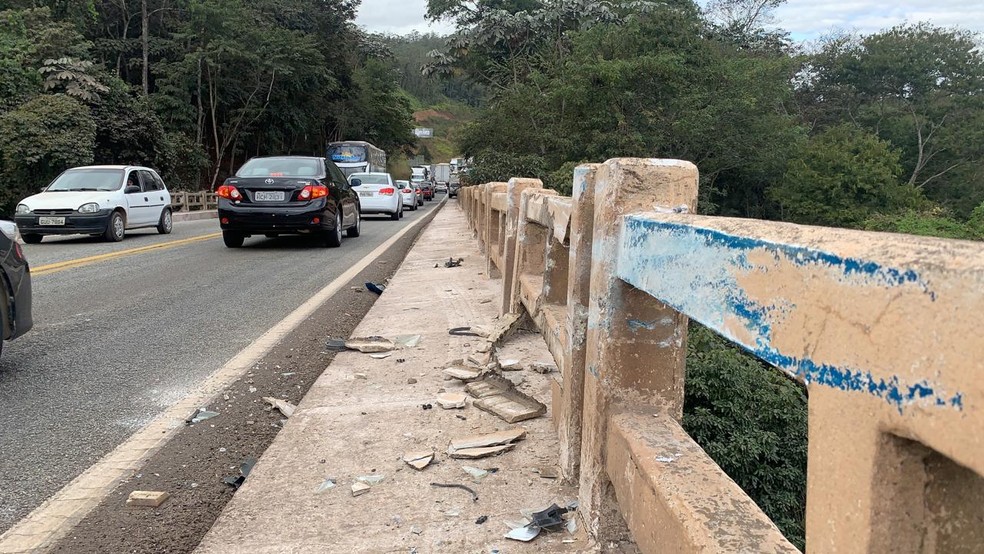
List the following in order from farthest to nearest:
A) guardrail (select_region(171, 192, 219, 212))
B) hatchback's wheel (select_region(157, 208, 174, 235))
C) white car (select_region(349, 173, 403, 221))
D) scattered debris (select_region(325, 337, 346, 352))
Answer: guardrail (select_region(171, 192, 219, 212)) → white car (select_region(349, 173, 403, 221)) → hatchback's wheel (select_region(157, 208, 174, 235)) → scattered debris (select_region(325, 337, 346, 352))

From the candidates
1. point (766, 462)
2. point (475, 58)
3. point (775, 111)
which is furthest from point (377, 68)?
point (766, 462)

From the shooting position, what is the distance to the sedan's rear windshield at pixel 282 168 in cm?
1189

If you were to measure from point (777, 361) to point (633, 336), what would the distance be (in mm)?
992

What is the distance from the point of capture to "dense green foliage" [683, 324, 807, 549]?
405 centimetres

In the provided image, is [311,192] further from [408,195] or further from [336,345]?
[408,195]

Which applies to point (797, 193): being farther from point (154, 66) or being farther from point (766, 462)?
point (766, 462)

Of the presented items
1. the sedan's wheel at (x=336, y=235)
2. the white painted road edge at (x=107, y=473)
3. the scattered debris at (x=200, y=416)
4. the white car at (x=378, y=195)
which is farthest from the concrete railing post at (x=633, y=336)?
the white car at (x=378, y=195)

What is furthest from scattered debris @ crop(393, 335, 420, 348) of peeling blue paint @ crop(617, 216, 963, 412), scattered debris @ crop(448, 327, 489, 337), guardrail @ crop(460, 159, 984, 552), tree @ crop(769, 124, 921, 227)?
tree @ crop(769, 124, 921, 227)

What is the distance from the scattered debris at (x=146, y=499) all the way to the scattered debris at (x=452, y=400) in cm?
130

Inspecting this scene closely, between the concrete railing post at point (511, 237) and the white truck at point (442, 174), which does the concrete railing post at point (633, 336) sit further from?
the white truck at point (442, 174)

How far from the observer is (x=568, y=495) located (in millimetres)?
2545

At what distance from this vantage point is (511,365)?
13.3 ft

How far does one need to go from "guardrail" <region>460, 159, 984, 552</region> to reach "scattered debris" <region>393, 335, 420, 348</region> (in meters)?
2.49

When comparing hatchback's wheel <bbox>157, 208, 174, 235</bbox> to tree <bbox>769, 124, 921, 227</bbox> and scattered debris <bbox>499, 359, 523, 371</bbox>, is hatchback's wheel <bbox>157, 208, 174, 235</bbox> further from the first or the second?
tree <bbox>769, 124, 921, 227</bbox>
